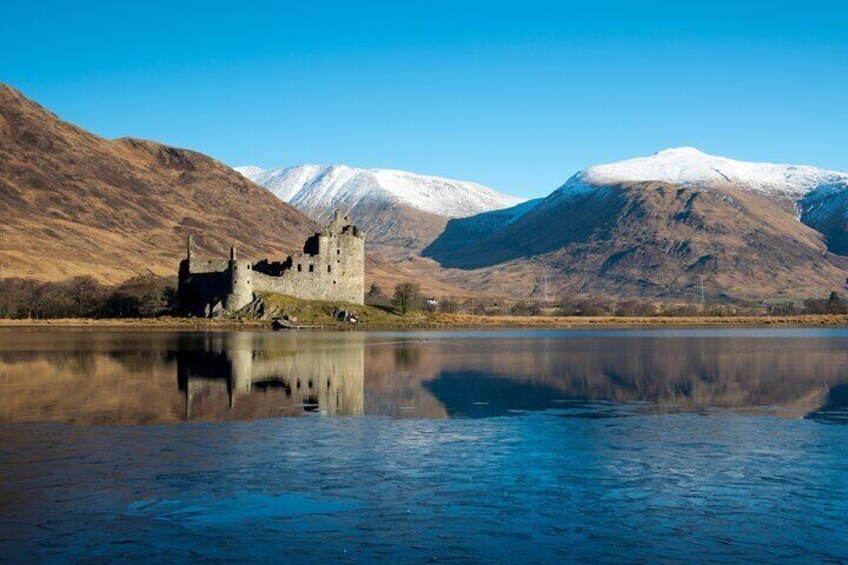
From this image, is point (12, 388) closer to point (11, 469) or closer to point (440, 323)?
point (11, 469)

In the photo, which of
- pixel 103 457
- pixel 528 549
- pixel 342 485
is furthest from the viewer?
pixel 103 457

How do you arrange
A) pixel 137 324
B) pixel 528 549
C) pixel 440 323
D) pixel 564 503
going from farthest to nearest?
pixel 440 323 < pixel 137 324 < pixel 564 503 < pixel 528 549

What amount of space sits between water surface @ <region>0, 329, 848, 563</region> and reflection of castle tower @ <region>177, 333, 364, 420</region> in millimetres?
196

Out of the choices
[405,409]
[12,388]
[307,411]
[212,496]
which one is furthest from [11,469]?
[12,388]

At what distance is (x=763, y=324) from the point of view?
116062 millimetres

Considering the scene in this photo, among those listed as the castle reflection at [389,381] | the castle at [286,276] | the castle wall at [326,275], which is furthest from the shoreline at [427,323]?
the castle reflection at [389,381]

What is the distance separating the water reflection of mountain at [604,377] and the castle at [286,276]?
31.4m

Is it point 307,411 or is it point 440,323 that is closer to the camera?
point 307,411

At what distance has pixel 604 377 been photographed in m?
36.8

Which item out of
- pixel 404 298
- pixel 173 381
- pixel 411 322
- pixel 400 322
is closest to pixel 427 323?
pixel 411 322

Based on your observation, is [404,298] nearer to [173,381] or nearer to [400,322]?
[400,322]

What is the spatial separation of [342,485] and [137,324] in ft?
238

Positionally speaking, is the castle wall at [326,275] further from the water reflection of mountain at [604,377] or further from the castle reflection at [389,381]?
the water reflection of mountain at [604,377]

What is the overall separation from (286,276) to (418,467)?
7177cm
